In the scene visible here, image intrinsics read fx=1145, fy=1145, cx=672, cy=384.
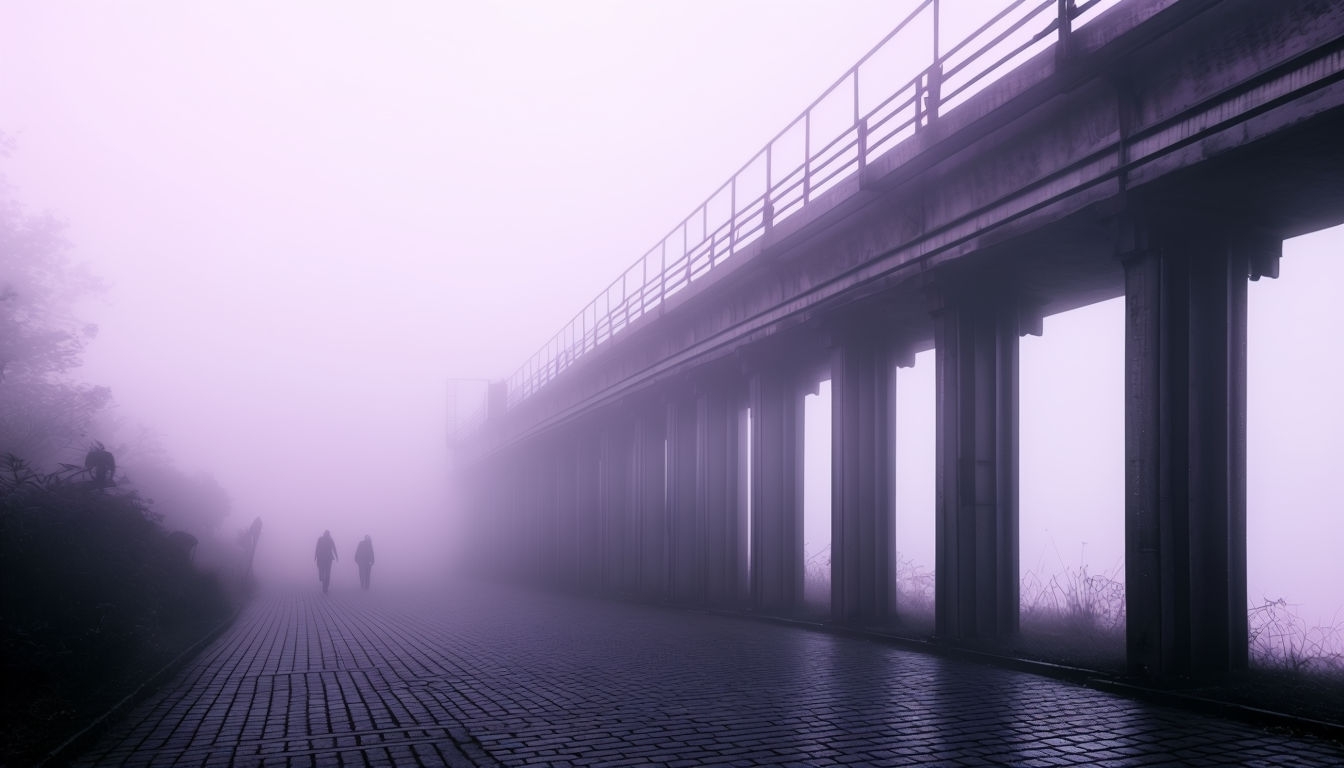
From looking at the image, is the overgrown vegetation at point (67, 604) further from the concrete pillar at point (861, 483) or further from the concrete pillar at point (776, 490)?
the concrete pillar at point (776, 490)

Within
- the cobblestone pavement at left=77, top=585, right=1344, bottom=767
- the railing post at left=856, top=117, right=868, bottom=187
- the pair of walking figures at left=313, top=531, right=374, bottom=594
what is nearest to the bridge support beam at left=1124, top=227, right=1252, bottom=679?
the cobblestone pavement at left=77, top=585, right=1344, bottom=767

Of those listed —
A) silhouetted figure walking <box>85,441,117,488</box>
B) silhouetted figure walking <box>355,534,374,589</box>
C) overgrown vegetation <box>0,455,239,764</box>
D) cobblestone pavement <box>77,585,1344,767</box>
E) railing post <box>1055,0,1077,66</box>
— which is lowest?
silhouetted figure walking <box>355,534,374,589</box>

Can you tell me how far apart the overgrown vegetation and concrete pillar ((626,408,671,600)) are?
15.3 meters

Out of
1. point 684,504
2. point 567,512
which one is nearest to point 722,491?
point 684,504

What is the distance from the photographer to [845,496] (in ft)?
57.2

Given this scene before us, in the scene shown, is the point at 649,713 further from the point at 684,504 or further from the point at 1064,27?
the point at 684,504

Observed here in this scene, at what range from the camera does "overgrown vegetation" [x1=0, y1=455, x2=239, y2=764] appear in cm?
854

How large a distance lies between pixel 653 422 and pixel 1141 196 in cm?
1964

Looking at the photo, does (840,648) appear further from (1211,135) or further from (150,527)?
(150,527)

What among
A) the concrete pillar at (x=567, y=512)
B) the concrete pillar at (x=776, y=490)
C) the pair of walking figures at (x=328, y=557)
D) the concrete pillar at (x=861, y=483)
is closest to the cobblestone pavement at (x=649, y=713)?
the concrete pillar at (x=861, y=483)

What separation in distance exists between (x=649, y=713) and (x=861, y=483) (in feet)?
29.9

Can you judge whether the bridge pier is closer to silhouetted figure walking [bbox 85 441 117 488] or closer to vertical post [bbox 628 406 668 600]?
vertical post [bbox 628 406 668 600]

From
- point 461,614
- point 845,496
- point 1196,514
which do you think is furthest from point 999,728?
point 461,614

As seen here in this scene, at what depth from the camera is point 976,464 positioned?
14430mm
